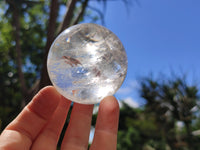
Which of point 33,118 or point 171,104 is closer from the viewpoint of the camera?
point 33,118

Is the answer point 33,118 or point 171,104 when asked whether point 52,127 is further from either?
point 171,104

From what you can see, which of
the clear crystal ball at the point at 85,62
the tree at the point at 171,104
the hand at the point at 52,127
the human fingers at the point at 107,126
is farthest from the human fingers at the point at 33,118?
the tree at the point at 171,104

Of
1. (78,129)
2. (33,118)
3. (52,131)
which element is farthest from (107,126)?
(33,118)

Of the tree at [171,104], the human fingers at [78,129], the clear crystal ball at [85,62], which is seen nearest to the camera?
the clear crystal ball at [85,62]

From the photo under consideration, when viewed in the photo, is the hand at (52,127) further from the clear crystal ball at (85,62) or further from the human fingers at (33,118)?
the clear crystal ball at (85,62)

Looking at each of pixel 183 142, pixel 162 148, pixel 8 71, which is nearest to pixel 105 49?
pixel 183 142

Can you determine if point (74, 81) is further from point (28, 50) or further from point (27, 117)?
point (28, 50)
